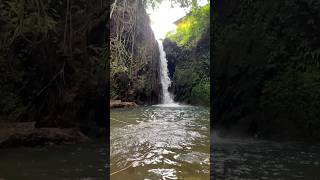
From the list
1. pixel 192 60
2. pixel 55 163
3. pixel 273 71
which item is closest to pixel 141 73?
pixel 192 60

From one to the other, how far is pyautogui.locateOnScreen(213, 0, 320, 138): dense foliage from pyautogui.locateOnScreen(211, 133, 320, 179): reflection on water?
0.89 m

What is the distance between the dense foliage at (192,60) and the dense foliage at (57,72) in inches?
577

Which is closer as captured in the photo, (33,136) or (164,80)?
(33,136)

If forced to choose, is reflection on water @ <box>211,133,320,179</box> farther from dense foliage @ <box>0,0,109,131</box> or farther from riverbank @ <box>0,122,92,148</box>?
dense foliage @ <box>0,0,109,131</box>

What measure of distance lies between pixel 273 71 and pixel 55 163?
5.83 meters

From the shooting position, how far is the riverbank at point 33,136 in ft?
26.1

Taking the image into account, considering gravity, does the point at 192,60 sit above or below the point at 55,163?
above

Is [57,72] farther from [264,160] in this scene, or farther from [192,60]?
[192,60]

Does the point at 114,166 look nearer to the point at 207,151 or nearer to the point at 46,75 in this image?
the point at 207,151

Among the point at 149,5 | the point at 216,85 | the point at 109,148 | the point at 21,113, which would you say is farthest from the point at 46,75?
the point at 149,5

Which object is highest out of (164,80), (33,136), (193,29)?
(193,29)

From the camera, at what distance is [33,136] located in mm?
8156

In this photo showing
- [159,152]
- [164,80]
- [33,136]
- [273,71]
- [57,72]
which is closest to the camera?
[159,152]

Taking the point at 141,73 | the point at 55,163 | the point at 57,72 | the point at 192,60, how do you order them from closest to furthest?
1. the point at 55,163
2. the point at 57,72
3. the point at 141,73
4. the point at 192,60
